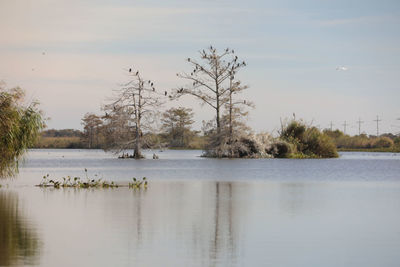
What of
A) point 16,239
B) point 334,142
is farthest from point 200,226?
point 334,142

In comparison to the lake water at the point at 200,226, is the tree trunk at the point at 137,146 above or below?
above

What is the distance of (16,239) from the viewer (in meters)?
11.5

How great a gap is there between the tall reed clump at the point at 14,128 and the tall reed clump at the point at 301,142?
110ft

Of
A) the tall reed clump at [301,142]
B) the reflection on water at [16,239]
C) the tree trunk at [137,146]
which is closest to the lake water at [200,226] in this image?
the reflection on water at [16,239]

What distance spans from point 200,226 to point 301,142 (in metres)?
40.9

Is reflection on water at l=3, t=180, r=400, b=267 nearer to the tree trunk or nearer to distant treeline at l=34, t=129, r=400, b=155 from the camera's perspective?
the tree trunk

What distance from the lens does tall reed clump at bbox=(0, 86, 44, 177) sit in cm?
1969

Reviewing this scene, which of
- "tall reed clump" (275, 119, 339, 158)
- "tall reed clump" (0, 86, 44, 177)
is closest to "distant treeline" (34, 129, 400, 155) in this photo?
"tall reed clump" (275, 119, 339, 158)

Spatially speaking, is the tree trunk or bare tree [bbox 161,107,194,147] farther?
bare tree [bbox 161,107,194,147]

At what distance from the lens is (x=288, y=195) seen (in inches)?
808

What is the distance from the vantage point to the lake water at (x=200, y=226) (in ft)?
33.3

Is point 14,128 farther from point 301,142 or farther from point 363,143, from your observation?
Answer: point 363,143

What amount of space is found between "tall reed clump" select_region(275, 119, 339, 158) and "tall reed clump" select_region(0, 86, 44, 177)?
3356 centimetres

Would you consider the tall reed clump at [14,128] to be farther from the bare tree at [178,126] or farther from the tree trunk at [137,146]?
the bare tree at [178,126]
